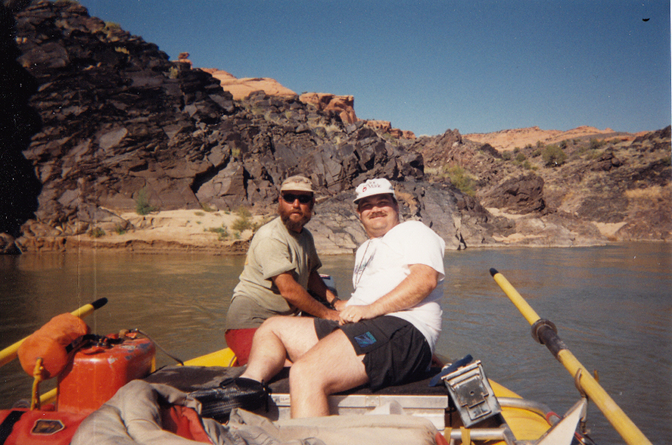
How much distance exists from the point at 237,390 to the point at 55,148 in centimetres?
2354

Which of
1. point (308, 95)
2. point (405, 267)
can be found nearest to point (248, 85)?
point (308, 95)

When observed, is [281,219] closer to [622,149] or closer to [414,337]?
[414,337]

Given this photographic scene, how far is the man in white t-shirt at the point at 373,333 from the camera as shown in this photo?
200 cm

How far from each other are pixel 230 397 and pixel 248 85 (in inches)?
2981

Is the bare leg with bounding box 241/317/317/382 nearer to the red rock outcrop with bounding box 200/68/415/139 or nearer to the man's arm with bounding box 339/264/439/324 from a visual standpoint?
the man's arm with bounding box 339/264/439/324

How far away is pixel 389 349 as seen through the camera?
209 centimetres

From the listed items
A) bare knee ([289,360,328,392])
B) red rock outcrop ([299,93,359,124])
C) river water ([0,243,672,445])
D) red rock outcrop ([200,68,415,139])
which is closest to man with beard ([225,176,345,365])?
bare knee ([289,360,328,392])

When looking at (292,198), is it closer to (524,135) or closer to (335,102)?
(335,102)

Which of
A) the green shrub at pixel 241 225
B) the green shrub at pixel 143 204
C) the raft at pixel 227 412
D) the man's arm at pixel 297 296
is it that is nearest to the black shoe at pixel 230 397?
the raft at pixel 227 412

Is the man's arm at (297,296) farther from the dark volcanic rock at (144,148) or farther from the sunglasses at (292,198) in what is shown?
the dark volcanic rock at (144,148)

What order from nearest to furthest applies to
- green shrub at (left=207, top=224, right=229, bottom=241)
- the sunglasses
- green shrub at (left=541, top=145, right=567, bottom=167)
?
1. the sunglasses
2. green shrub at (left=207, top=224, right=229, bottom=241)
3. green shrub at (left=541, top=145, right=567, bottom=167)

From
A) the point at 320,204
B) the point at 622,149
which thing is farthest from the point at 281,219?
the point at 622,149

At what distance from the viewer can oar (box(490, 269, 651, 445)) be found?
1.56 m

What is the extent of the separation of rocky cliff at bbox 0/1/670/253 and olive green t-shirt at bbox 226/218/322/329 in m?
13.4
